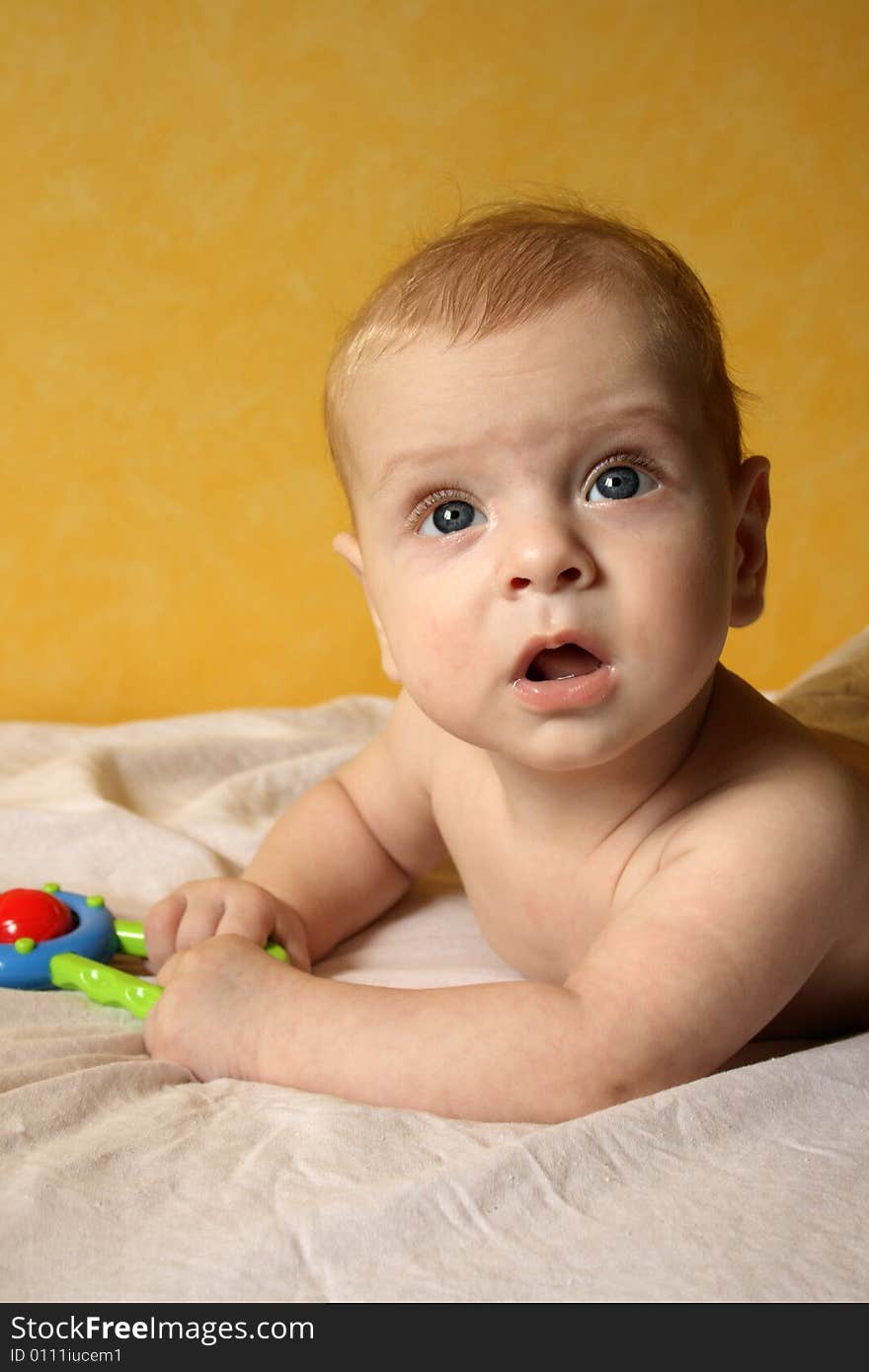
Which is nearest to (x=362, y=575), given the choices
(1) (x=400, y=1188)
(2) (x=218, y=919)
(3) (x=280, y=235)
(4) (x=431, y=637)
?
(4) (x=431, y=637)

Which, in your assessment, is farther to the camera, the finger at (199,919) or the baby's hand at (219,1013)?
the finger at (199,919)

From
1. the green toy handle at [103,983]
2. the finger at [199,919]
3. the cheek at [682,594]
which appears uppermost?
the cheek at [682,594]

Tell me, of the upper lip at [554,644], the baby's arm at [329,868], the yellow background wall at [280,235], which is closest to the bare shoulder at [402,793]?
the baby's arm at [329,868]

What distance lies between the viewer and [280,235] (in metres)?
2.07

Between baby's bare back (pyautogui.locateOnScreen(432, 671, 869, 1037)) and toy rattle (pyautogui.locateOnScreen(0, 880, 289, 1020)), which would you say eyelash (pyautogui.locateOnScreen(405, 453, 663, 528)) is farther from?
toy rattle (pyautogui.locateOnScreen(0, 880, 289, 1020))

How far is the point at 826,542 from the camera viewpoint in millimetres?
2252

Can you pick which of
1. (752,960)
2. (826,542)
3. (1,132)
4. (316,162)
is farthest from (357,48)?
(752,960)

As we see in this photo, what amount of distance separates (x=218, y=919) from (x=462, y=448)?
1.31ft

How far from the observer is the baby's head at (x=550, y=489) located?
2.48ft

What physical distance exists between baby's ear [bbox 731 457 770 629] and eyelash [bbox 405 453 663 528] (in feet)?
0.36

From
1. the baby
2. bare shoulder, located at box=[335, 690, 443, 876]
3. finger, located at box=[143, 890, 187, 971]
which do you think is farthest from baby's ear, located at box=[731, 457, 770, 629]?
finger, located at box=[143, 890, 187, 971]

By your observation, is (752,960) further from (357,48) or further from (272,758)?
(357,48)

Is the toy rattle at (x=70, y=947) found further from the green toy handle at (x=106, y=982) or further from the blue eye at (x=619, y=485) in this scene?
the blue eye at (x=619, y=485)

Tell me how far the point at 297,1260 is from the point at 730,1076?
26 cm
